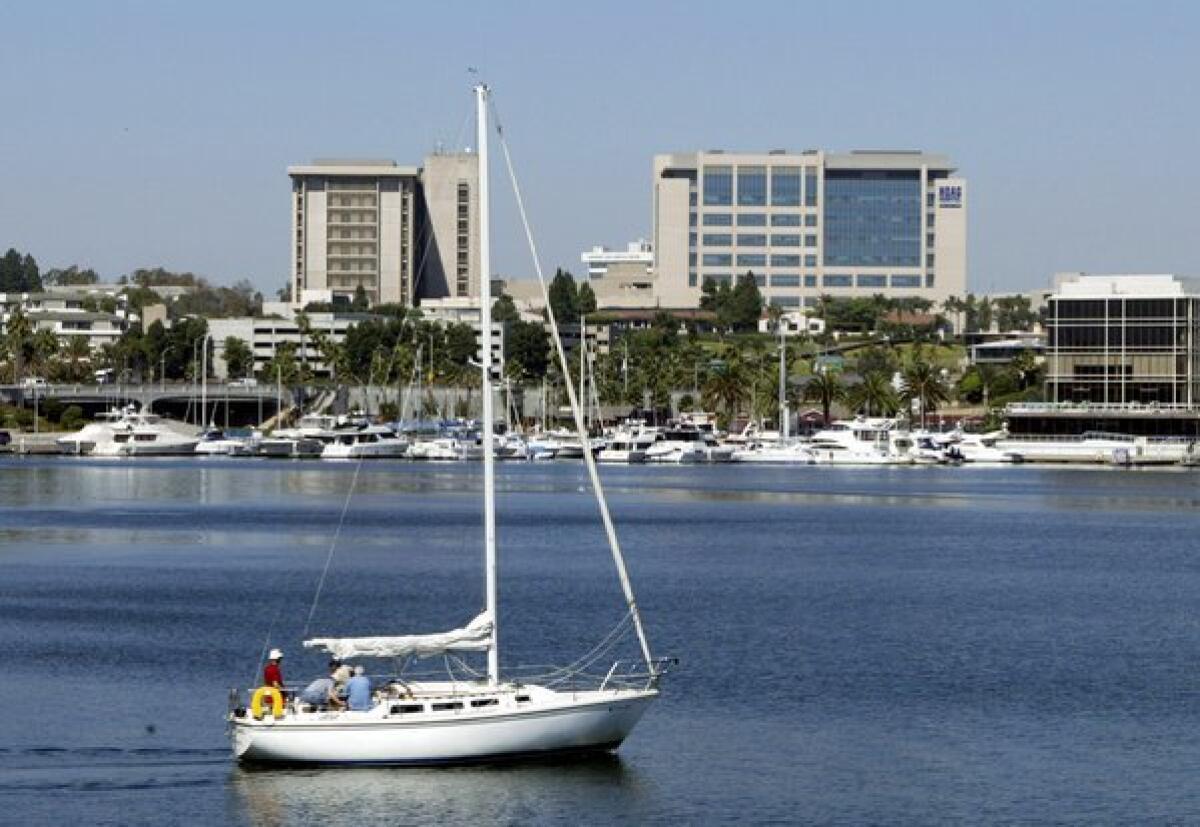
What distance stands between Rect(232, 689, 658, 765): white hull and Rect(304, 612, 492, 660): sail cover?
2.06m

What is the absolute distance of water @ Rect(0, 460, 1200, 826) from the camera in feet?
167

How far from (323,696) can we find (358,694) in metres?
1.07

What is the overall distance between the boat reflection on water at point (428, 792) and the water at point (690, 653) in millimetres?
82

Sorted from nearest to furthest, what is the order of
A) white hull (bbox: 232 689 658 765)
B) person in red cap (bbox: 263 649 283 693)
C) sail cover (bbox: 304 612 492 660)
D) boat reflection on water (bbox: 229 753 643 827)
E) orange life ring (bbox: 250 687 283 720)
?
1. boat reflection on water (bbox: 229 753 643 827)
2. white hull (bbox: 232 689 658 765)
3. orange life ring (bbox: 250 687 283 720)
4. person in red cap (bbox: 263 649 283 693)
5. sail cover (bbox: 304 612 492 660)

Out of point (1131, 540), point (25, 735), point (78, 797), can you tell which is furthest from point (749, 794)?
point (1131, 540)

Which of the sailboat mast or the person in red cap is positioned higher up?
the sailboat mast

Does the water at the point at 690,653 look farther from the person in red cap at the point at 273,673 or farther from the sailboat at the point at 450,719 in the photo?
the person in red cap at the point at 273,673

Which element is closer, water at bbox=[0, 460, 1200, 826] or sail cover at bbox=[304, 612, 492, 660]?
water at bbox=[0, 460, 1200, 826]

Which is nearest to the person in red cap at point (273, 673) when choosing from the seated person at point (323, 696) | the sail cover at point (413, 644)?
the seated person at point (323, 696)

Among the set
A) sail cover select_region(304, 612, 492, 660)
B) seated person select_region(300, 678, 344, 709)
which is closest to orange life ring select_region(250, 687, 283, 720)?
seated person select_region(300, 678, 344, 709)

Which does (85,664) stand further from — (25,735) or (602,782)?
(602,782)

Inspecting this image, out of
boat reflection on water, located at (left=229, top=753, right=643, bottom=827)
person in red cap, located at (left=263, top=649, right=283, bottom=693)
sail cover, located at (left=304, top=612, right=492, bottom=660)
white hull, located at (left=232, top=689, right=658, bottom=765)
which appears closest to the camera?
boat reflection on water, located at (left=229, top=753, right=643, bottom=827)

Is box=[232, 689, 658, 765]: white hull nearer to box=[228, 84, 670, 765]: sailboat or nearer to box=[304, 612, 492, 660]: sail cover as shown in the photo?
box=[228, 84, 670, 765]: sailboat

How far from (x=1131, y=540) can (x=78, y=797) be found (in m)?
88.1
